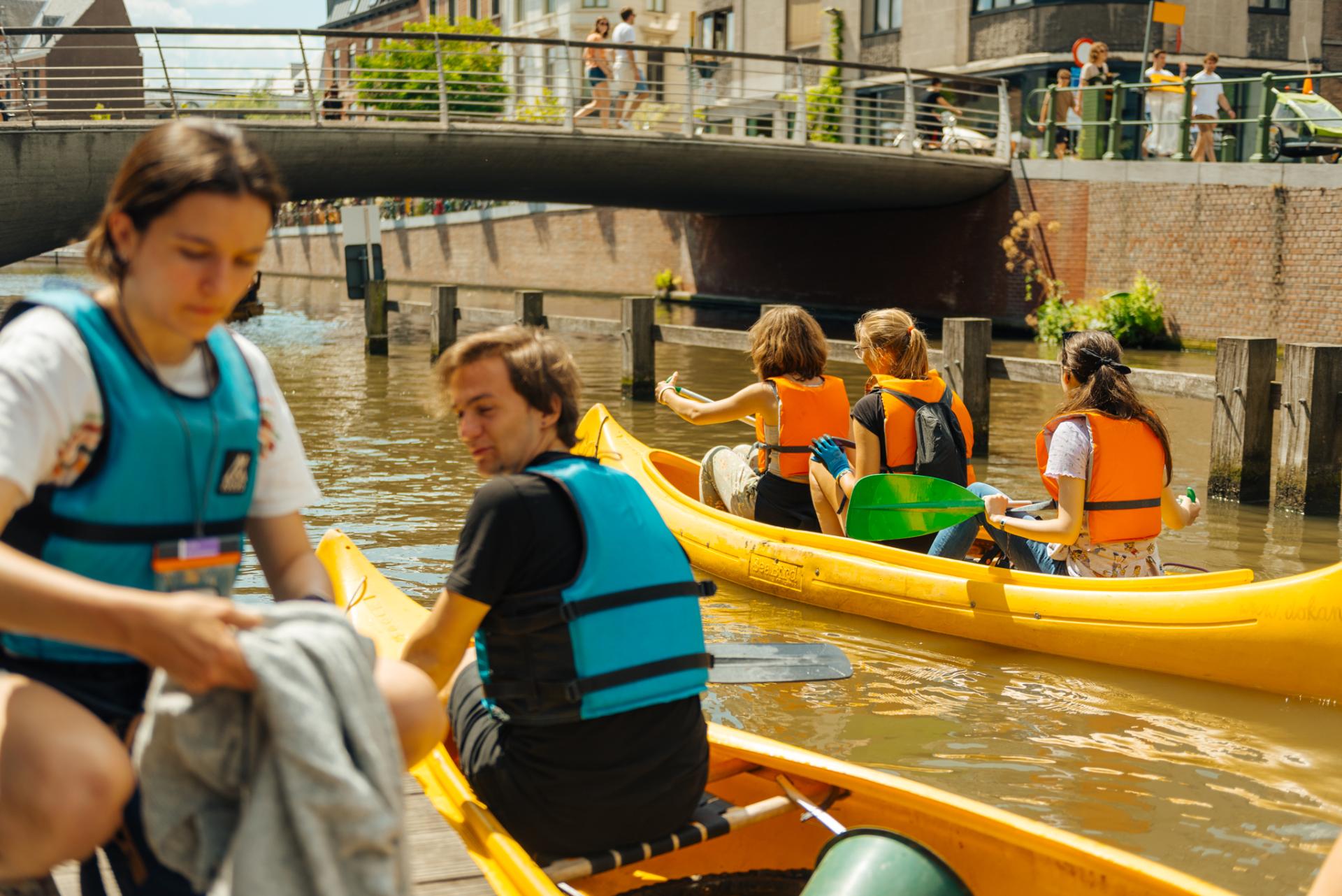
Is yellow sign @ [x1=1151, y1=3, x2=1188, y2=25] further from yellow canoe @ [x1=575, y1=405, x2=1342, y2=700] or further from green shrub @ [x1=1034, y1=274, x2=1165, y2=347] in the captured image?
yellow canoe @ [x1=575, y1=405, x2=1342, y2=700]

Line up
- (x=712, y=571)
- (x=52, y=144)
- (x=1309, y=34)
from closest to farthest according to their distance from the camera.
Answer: (x=712, y=571)
(x=52, y=144)
(x=1309, y=34)

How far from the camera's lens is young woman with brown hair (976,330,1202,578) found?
513cm

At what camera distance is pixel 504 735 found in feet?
8.87

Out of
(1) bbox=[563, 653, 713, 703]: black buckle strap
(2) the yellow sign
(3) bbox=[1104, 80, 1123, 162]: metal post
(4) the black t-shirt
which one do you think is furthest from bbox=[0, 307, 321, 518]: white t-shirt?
(2) the yellow sign

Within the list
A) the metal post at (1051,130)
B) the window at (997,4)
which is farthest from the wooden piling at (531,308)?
the window at (997,4)

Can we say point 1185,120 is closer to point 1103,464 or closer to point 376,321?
point 376,321

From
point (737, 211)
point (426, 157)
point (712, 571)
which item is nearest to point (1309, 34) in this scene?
Result: point (737, 211)

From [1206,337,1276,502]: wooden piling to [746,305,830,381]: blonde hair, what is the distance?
308 cm

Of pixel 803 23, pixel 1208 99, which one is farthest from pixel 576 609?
pixel 803 23

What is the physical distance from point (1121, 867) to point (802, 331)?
3850mm

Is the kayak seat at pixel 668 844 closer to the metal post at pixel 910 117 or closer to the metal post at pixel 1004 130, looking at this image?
the metal post at pixel 910 117

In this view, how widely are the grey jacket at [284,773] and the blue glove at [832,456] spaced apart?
4.60 metres

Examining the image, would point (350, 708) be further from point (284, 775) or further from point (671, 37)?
point (671, 37)

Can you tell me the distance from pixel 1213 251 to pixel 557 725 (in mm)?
16786
